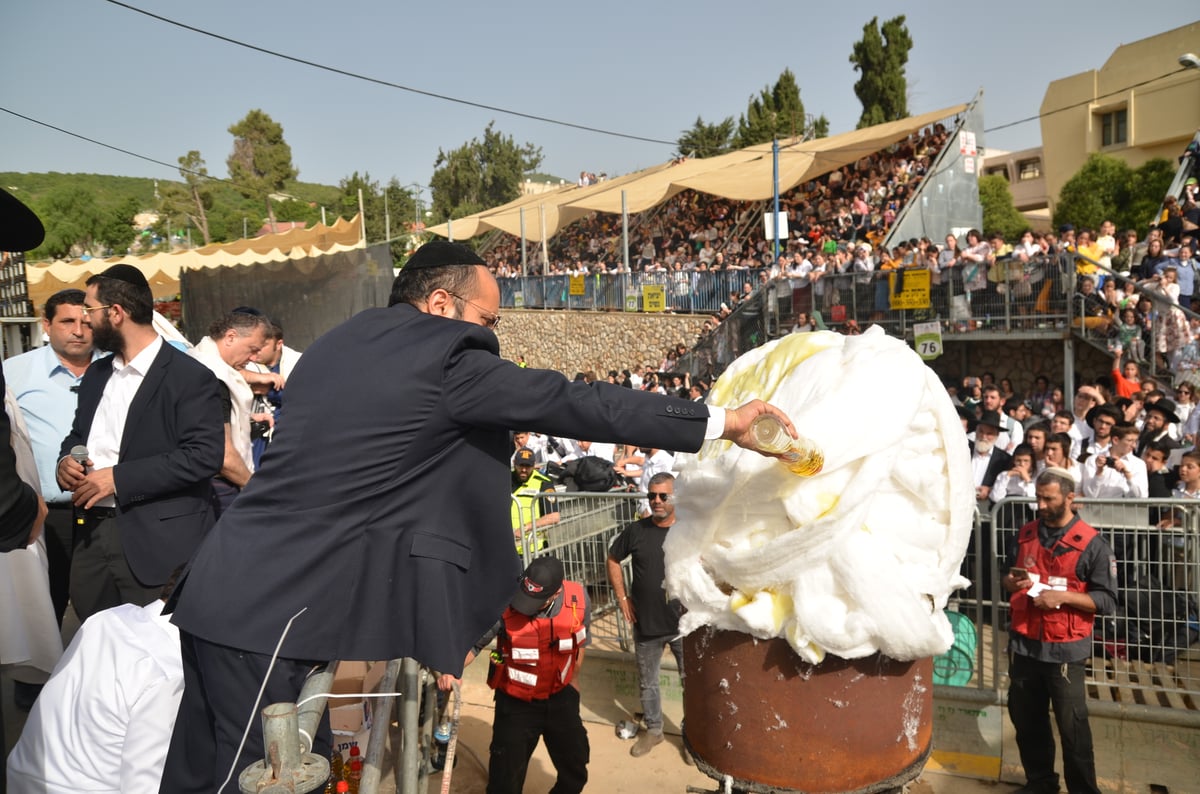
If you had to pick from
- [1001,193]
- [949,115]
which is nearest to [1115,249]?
[949,115]

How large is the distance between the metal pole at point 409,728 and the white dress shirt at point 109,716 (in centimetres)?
103

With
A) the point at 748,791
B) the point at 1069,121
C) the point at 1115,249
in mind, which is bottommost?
the point at 748,791

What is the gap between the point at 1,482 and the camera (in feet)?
6.90

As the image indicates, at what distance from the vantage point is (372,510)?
2.17 meters

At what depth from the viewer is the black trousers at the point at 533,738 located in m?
5.05

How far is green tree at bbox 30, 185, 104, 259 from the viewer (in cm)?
4628

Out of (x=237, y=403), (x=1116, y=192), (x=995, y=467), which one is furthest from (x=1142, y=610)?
(x=1116, y=192)

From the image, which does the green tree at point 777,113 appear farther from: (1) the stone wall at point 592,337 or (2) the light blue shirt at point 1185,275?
(2) the light blue shirt at point 1185,275

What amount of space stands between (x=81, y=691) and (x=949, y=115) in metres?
25.1

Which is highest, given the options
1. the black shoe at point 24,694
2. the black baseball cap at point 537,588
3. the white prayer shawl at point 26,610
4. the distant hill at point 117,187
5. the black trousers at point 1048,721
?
the distant hill at point 117,187

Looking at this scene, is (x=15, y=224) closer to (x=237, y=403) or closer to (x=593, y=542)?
(x=237, y=403)

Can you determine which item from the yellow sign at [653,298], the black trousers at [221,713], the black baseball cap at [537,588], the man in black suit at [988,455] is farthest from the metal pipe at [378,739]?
the yellow sign at [653,298]

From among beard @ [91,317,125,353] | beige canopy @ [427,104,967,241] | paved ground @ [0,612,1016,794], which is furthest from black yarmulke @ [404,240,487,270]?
beige canopy @ [427,104,967,241]

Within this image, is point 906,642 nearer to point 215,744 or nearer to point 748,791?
point 748,791
